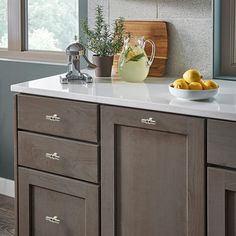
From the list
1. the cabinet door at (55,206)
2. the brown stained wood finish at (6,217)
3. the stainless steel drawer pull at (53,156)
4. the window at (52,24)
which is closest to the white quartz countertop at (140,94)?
the stainless steel drawer pull at (53,156)

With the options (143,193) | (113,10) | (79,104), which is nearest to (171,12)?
(113,10)

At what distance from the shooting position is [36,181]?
8.77 feet

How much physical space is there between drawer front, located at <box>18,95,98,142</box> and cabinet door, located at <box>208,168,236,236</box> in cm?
57

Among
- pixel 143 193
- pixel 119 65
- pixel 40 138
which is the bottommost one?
pixel 143 193

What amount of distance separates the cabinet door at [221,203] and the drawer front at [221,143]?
39mm

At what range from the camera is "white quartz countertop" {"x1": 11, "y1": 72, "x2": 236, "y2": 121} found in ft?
7.05

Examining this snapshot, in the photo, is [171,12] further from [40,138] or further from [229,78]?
[40,138]

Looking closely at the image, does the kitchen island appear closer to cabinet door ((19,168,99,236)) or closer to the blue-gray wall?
cabinet door ((19,168,99,236))

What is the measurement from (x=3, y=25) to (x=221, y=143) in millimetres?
2244

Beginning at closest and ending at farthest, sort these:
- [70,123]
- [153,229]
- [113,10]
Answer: [153,229] < [70,123] < [113,10]

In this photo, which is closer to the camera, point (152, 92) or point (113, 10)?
point (152, 92)

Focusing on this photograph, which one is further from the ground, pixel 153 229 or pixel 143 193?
pixel 143 193

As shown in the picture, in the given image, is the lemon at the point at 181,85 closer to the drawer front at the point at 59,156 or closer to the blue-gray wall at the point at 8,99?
the drawer front at the point at 59,156

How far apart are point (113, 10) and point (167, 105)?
1.02 metres
